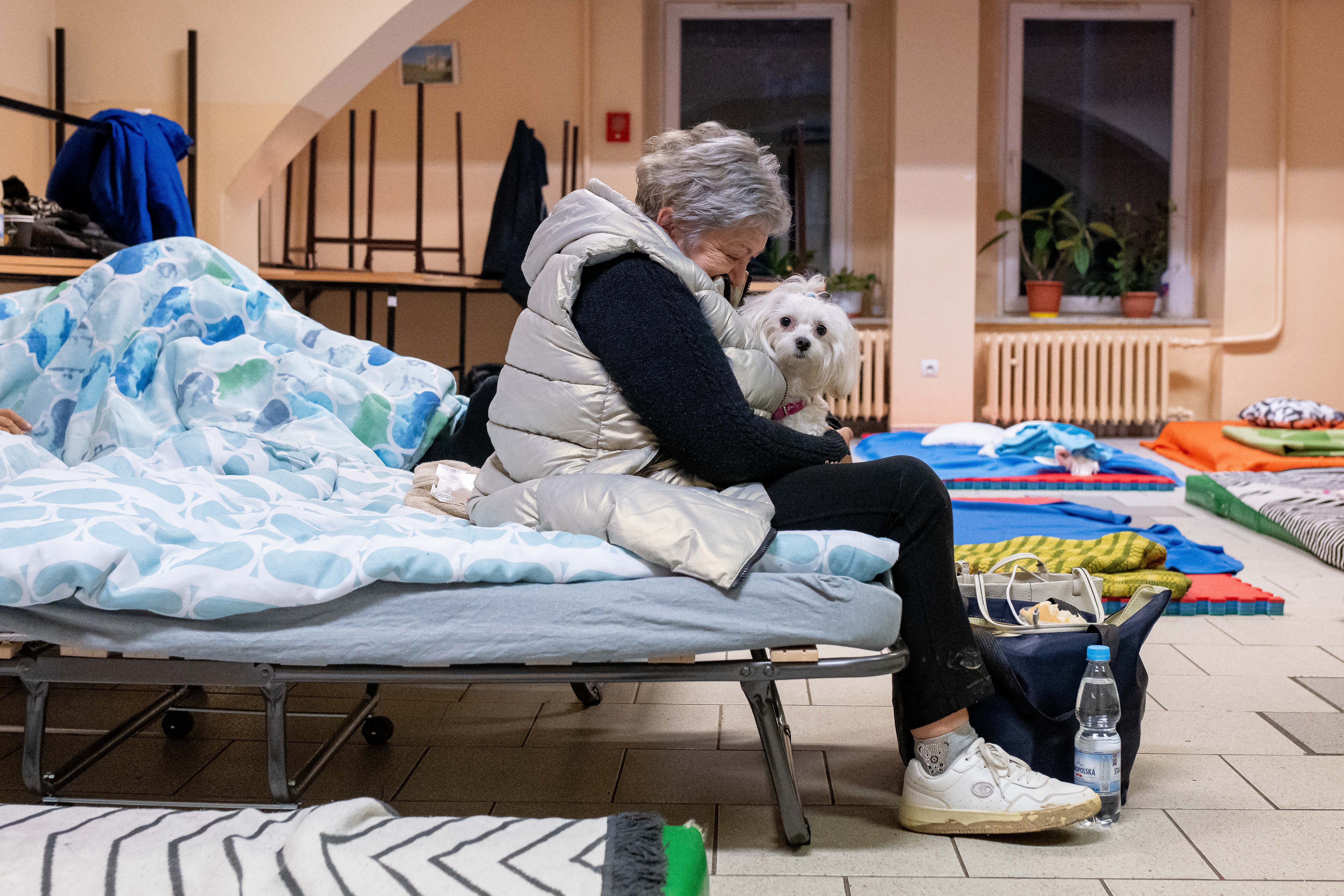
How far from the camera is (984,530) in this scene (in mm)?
3326

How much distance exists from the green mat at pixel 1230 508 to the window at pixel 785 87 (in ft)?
9.90

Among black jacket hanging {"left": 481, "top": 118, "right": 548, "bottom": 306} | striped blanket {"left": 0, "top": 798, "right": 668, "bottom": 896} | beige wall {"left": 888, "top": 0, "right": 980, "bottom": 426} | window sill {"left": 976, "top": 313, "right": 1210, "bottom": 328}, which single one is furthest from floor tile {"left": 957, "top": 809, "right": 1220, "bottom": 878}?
window sill {"left": 976, "top": 313, "right": 1210, "bottom": 328}

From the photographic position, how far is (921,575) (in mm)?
1536

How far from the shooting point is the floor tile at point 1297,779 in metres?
1.64

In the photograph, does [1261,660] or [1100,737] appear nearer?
[1100,737]

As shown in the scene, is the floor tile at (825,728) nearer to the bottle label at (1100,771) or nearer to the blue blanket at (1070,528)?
the bottle label at (1100,771)

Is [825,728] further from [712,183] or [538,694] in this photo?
[712,183]

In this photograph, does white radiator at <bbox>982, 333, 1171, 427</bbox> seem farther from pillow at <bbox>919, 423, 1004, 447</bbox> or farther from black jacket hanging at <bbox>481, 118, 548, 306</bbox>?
black jacket hanging at <bbox>481, 118, 548, 306</bbox>

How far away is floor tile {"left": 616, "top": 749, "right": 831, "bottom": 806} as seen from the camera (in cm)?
168

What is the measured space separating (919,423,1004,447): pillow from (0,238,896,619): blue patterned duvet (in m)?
3.16

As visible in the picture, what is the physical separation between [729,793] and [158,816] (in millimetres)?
794

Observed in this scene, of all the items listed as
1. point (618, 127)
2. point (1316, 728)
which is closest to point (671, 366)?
point (1316, 728)

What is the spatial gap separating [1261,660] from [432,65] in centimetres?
544

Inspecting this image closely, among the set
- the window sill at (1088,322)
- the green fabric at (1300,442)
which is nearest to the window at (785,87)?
the window sill at (1088,322)
